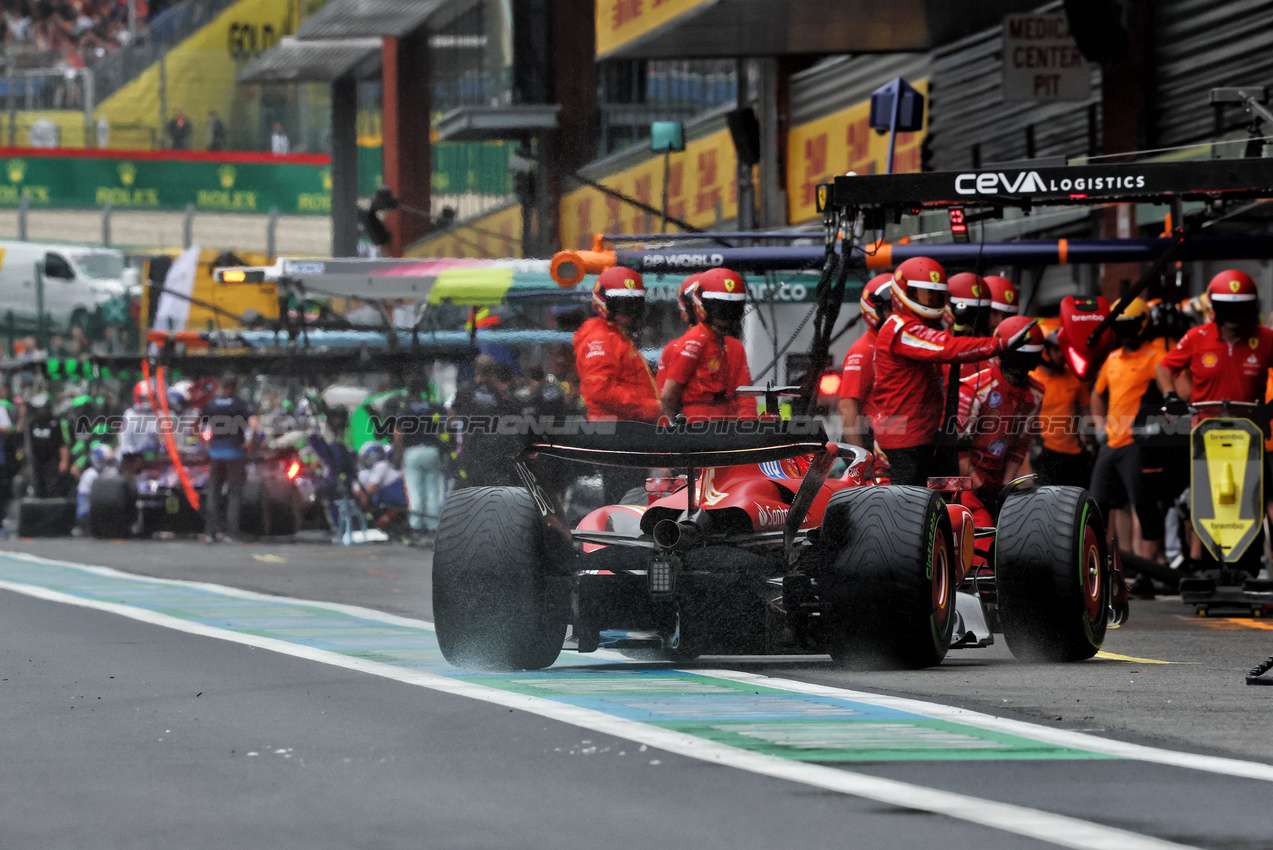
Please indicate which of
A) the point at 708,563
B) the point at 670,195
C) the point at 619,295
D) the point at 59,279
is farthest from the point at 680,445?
the point at 59,279

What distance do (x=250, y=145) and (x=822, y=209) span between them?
173 ft

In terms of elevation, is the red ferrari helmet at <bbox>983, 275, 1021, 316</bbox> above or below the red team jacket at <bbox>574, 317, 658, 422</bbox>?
above

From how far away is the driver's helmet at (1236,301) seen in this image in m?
13.3

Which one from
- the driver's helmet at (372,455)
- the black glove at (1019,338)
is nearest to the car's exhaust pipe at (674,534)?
the black glove at (1019,338)

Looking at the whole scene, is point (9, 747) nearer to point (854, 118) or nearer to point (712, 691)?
point (712, 691)

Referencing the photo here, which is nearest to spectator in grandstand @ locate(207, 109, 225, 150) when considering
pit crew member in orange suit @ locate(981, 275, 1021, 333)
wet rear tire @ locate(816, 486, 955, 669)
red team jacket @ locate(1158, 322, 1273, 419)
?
red team jacket @ locate(1158, 322, 1273, 419)

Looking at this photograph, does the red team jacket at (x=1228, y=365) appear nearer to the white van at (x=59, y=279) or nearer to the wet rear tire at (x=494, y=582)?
the wet rear tire at (x=494, y=582)

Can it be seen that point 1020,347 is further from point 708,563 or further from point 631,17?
point 631,17

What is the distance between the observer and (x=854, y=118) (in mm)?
24422

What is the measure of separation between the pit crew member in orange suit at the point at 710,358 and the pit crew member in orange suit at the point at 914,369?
0.79 m

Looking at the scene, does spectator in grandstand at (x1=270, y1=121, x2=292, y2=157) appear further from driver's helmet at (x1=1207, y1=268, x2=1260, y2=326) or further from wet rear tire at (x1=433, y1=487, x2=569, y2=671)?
wet rear tire at (x1=433, y1=487, x2=569, y2=671)

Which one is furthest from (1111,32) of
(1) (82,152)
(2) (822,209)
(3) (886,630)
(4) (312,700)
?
(1) (82,152)

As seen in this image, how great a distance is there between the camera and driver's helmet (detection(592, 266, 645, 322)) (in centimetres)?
1015

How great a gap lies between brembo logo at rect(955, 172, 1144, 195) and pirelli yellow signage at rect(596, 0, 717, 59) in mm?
9732
